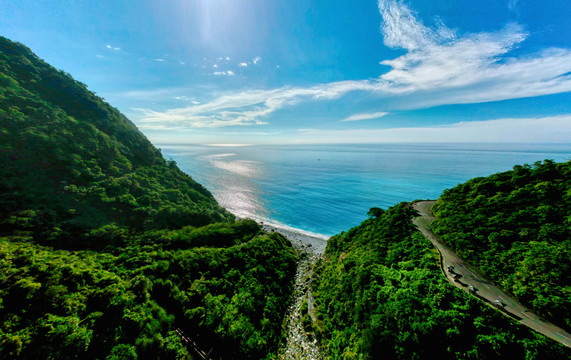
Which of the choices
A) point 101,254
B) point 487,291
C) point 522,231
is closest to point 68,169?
point 101,254

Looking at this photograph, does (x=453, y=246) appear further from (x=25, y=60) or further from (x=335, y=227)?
(x=25, y=60)

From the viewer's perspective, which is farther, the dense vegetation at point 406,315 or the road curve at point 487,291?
the road curve at point 487,291

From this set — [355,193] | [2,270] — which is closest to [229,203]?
[355,193]

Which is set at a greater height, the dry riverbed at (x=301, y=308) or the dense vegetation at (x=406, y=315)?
the dense vegetation at (x=406, y=315)

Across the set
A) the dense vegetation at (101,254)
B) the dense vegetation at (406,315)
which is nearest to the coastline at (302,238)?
the dense vegetation at (101,254)

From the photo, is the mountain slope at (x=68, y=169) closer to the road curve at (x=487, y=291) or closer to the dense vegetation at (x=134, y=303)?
the dense vegetation at (x=134, y=303)

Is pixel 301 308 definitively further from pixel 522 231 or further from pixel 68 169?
pixel 68 169
